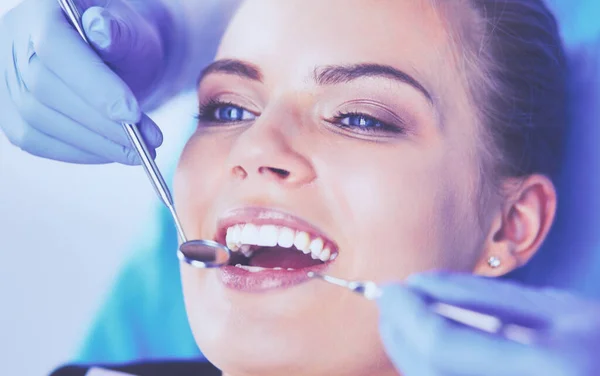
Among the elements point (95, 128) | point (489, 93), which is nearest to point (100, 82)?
point (95, 128)

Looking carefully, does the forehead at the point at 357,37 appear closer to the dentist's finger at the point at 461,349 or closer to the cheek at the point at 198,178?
the cheek at the point at 198,178

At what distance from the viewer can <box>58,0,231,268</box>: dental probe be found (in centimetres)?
98

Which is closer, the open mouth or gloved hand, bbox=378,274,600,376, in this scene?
gloved hand, bbox=378,274,600,376

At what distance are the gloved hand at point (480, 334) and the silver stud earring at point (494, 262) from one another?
257mm

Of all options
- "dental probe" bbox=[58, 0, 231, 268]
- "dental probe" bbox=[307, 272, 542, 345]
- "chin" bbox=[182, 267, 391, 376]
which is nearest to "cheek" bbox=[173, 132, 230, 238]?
"dental probe" bbox=[58, 0, 231, 268]

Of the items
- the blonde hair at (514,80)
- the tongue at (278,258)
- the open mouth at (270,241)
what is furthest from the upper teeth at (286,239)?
the blonde hair at (514,80)

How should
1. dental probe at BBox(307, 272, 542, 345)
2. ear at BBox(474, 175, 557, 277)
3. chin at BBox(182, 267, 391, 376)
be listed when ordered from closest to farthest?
dental probe at BBox(307, 272, 542, 345), chin at BBox(182, 267, 391, 376), ear at BBox(474, 175, 557, 277)

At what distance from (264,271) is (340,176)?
17 cm

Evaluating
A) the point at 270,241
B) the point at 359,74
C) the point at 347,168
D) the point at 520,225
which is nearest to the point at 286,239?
the point at 270,241

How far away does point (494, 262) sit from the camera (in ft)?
3.34

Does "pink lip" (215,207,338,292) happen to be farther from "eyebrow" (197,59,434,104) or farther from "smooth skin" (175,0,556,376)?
"eyebrow" (197,59,434,104)

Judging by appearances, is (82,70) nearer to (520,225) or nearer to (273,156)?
(273,156)

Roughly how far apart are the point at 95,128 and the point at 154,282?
0.43 m

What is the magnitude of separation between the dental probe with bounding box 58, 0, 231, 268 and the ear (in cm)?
37
